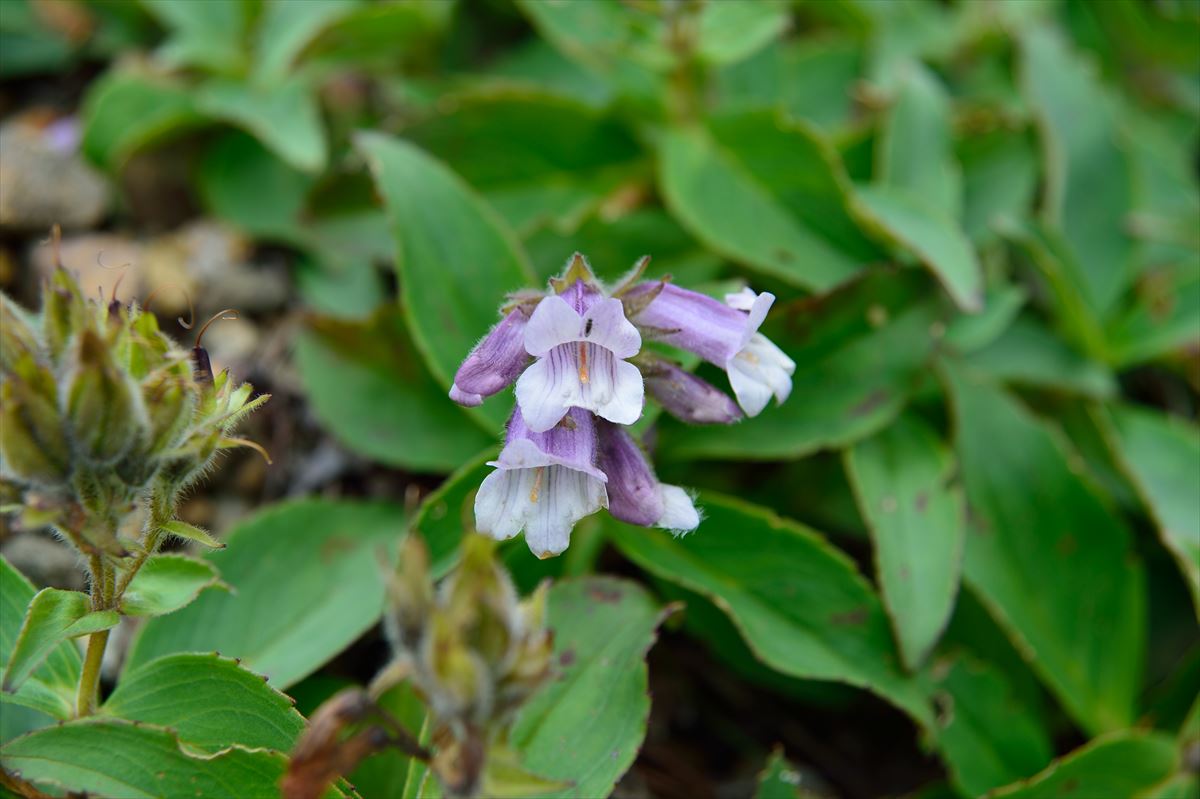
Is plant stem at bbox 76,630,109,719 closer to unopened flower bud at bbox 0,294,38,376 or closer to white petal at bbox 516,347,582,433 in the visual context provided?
unopened flower bud at bbox 0,294,38,376

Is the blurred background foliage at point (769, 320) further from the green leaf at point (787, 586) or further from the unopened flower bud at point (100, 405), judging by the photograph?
the unopened flower bud at point (100, 405)

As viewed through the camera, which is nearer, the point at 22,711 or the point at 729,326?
the point at 729,326

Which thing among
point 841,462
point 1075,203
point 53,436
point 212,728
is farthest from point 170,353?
point 1075,203

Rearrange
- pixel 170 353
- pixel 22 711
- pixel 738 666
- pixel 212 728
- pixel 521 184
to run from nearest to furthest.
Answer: pixel 170 353, pixel 212 728, pixel 22 711, pixel 738 666, pixel 521 184

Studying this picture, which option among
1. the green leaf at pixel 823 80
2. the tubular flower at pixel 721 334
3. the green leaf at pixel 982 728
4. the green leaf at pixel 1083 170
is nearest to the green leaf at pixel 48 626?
the tubular flower at pixel 721 334

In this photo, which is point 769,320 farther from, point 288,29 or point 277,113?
point 288,29

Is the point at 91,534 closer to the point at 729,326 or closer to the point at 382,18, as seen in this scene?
the point at 729,326

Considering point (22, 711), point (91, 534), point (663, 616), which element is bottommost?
point (22, 711)

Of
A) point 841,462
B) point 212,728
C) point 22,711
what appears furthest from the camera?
point 841,462
